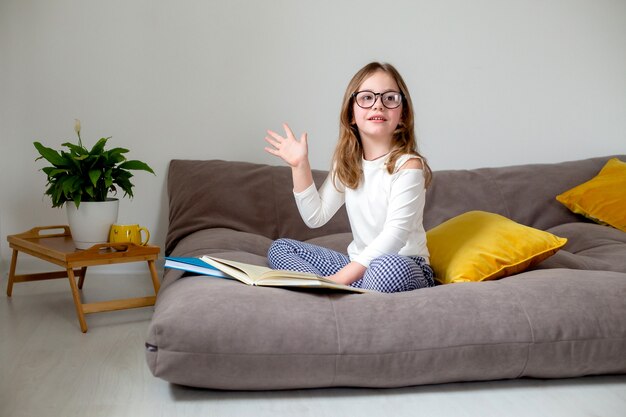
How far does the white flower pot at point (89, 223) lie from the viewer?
2.68 metres

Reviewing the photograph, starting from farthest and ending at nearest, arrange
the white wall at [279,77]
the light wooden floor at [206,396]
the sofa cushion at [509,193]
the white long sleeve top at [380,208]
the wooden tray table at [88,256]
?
the white wall at [279,77], the sofa cushion at [509,193], the wooden tray table at [88,256], the white long sleeve top at [380,208], the light wooden floor at [206,396]

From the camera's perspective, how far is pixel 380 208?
7.72 ft

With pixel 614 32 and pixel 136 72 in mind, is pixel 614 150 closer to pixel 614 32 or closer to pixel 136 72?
pixel 614 32

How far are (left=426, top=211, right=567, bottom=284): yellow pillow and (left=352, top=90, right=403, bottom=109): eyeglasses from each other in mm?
494

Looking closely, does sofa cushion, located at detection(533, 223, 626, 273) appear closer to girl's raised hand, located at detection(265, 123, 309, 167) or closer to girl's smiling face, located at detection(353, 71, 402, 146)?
girl's smiling face, located at detection(353, 71, 402, 146)

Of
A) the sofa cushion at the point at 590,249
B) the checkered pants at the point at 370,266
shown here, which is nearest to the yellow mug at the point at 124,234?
the checkered pants at the point at 370,266

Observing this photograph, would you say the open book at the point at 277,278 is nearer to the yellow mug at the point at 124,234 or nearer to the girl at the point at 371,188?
the girl at the point at 371,188

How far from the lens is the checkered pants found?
2.11 m

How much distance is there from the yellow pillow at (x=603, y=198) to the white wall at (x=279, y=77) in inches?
20.5

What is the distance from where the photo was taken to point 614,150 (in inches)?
150

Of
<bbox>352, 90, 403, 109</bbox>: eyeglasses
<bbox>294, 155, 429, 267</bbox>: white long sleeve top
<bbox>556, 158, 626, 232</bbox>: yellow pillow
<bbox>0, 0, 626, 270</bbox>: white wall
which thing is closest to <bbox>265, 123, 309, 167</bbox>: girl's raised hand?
<bbox>294, 155, 429, 267</bbox>: white long sleeve top

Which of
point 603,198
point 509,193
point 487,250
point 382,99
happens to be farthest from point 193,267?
point 603,198

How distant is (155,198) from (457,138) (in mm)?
1514

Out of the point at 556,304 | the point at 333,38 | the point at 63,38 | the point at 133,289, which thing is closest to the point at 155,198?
the point at 133,289
